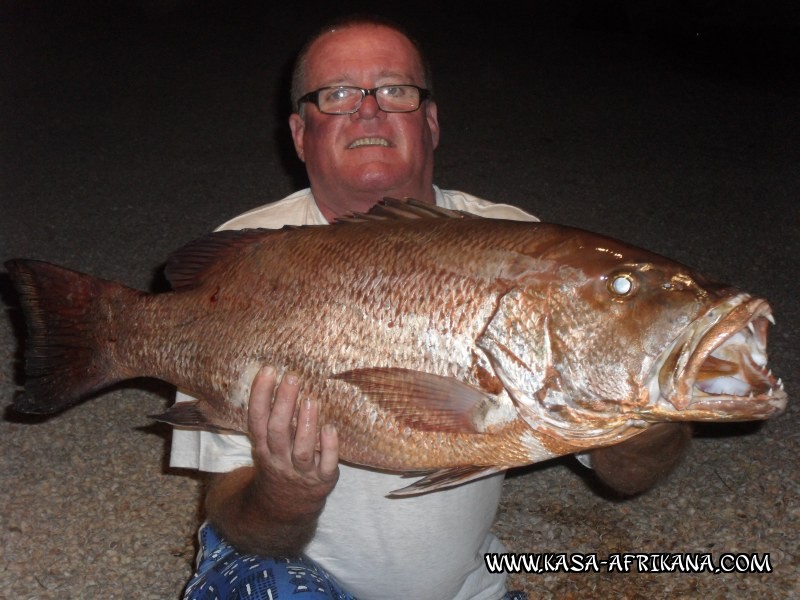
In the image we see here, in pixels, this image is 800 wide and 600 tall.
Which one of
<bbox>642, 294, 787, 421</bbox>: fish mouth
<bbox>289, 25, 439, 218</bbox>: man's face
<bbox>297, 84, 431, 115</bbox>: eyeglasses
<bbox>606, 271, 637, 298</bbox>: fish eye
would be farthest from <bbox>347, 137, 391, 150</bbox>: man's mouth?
<bbox>642, 294, 787, 421</bbox>: fish mouth

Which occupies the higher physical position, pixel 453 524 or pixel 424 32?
pixel 424 32

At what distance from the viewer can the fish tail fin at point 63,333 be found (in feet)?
6.60

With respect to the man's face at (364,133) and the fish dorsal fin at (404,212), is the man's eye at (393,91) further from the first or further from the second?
the fish dorsal fin at (404,212)

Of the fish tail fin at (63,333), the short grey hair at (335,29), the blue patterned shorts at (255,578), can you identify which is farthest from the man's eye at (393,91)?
the blue patterned shorts at (255,578)

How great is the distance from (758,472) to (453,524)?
79.8 inches

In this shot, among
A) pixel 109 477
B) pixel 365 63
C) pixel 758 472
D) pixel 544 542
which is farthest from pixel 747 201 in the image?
pixel 109 477

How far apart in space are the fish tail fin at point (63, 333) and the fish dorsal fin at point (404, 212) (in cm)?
70

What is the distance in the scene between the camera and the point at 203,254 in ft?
6.57

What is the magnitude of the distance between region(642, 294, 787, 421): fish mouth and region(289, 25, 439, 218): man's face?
120 cm

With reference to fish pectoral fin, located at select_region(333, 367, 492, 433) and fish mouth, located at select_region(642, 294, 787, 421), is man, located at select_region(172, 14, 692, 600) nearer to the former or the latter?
fish pectoral fin, located at select_region(333, 367, 492, 433)

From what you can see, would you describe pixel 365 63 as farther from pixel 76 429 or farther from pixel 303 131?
pixel 76 429

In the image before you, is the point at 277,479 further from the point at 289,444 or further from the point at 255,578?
the point at 255,578

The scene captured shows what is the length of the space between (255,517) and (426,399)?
33.9 inches

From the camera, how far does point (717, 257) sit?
18.7 ft
